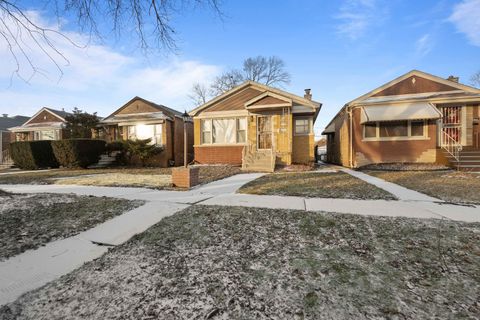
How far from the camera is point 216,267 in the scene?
8.41 feet

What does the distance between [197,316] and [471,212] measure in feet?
18.3

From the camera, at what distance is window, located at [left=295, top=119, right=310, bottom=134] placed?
1404 cm

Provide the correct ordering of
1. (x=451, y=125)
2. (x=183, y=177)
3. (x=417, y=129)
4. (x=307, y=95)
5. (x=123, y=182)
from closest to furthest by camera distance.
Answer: (x=183, y=177) → (x=123, y=182) → (x=451, y=125) → (x=417, y=129) → (x=307, y=95)

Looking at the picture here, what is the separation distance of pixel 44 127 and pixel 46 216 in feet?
77.5

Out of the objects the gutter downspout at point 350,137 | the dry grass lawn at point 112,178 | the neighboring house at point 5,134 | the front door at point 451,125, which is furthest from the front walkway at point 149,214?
the neighboring house at point 5,134

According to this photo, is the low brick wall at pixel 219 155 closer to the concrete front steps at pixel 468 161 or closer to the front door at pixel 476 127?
the concrete front steps at pixel 468 161

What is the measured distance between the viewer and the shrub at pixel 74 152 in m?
15.1

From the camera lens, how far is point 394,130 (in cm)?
1338

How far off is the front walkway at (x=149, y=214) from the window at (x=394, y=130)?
7486mm

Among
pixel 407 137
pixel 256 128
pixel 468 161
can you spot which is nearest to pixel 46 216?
pixel 256 128

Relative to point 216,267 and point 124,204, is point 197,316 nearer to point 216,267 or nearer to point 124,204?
point 216,267

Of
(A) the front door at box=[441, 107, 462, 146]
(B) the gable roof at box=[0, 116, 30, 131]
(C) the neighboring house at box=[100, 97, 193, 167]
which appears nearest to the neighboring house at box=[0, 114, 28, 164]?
(B) the gable roof at box=[0, 116, 30, 131]

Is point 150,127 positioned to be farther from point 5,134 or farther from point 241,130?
point 5,134

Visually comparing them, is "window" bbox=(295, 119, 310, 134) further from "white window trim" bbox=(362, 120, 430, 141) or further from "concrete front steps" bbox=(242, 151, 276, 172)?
"white window trim" bbox=(362, 120, 430, 141)
